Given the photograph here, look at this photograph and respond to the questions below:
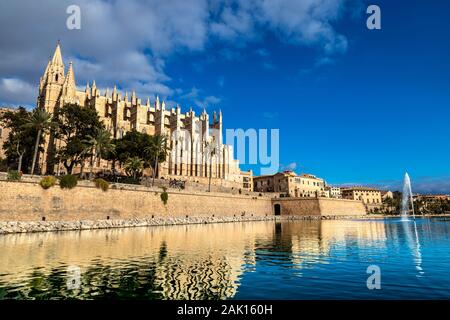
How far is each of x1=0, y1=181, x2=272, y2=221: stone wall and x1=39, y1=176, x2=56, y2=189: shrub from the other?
403 millimetres

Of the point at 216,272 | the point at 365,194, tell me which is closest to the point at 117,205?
the point at 216,272

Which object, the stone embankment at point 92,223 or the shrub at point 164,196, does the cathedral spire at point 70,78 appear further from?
the stone embankment at point 92,223

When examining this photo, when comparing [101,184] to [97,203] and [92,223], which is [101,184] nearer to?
[97,203]

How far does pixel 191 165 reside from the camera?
82562mm

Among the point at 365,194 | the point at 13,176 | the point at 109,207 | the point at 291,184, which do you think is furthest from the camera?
the point at 365,194

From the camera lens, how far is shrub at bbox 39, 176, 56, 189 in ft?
108

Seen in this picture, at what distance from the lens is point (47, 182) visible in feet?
109

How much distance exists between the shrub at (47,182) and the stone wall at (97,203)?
1.32 ft

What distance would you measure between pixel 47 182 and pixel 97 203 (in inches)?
243

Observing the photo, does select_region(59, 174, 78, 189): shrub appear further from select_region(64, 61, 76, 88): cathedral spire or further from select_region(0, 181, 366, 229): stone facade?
select_region(64, 61, 76, 88): cathedral spire

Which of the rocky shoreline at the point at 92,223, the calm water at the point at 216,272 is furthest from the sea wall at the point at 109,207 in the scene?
the calm water at the point at 216,272

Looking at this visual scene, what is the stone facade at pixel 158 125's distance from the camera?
2692 inches
